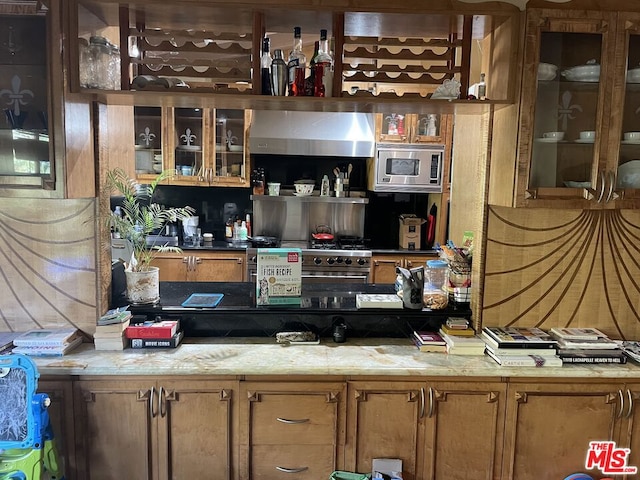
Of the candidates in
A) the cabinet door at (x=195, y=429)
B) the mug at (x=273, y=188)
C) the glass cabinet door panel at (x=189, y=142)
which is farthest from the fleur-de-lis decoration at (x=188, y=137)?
the cabinet door at (x=195, y=429)

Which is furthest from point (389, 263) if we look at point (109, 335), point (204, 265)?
point (109, 335)

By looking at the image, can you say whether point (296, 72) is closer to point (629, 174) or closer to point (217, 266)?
point (629, 174)

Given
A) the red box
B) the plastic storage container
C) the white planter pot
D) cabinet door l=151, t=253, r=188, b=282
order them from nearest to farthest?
the red box, the white planter pot, the plastic storage container, cabinet door l=151, t=253, r=188, b=282

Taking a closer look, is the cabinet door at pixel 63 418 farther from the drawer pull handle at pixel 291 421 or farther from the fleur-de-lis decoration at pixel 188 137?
the fleur-de-lis decoration at pixel 188 137

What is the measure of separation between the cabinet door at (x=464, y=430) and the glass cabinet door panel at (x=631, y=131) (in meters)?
1.05

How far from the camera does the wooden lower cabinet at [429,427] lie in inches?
82.0

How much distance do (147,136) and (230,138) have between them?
0.77 meters

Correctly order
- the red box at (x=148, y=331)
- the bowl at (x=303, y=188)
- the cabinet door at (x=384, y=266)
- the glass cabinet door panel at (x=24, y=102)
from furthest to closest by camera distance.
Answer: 1. the bowl at (x=303, y=188)
2. the cabinet door at (x=384, y=266)
3. the red box at (x=148, y=331)
4. the glass cabinet door panel at (x=24, y=102)

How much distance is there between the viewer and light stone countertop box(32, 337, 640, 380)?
2.01 metres

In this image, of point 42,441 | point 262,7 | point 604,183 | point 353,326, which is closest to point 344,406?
point 353,326

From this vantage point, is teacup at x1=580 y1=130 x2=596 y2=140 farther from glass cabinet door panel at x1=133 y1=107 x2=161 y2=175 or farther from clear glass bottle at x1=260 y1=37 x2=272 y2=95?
glass cabinet door panel at x1=133 y1=107 x2=161 y2=175

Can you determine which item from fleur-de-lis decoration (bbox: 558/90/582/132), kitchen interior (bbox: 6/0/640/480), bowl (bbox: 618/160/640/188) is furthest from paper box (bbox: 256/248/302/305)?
bowl (bbox: 618/160/640/188)

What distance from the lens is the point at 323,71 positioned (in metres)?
A: 2.11

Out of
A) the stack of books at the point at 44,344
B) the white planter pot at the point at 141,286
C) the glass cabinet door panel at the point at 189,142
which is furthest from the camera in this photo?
the glass cabinet door panel at the point at 189,142
